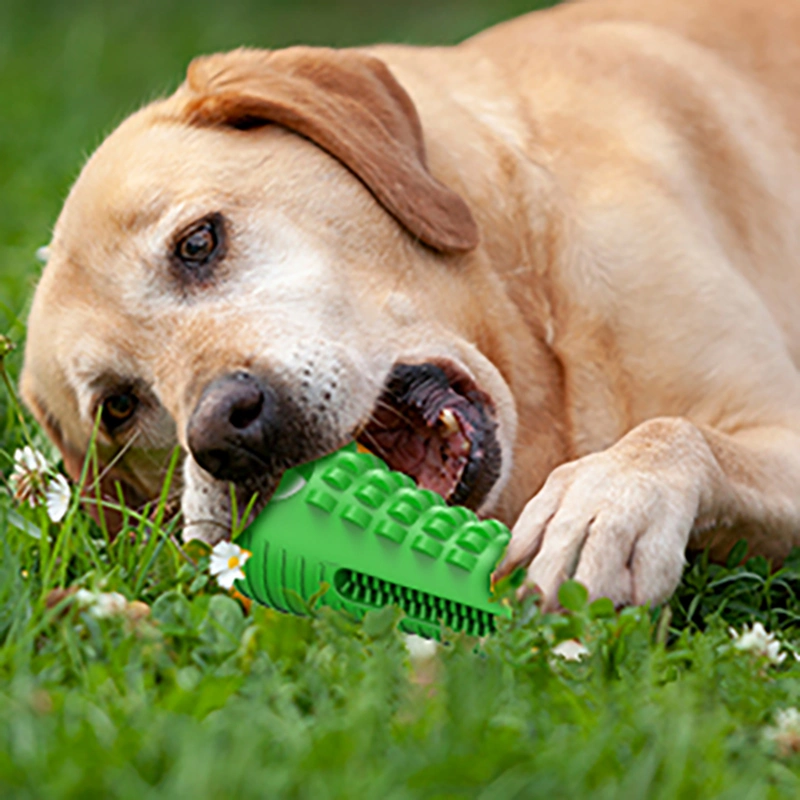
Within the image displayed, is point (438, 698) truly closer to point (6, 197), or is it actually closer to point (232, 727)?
point (232, 727)

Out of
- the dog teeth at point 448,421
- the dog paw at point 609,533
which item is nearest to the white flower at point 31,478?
the dog teeth at point 448,421

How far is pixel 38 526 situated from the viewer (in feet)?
8.13

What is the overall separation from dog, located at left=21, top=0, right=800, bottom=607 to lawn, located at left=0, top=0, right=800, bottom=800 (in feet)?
0.71

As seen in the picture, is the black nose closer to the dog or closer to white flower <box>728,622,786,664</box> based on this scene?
the dog

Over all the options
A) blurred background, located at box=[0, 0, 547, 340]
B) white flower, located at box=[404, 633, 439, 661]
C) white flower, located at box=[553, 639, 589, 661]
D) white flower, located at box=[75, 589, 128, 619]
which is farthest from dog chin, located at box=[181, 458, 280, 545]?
blurred background, located at box=[0, 0, 547, 340]

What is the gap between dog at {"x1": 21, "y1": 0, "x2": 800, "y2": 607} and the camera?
241 cm

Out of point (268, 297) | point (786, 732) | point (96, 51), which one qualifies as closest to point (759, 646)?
point (786, 732)

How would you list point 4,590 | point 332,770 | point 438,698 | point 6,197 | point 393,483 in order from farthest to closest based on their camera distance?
point 6,197, point 393,483, point 4,590, point 438,698, point 332,770

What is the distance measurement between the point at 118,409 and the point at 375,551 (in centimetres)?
98

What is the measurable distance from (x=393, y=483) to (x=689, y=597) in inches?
26.9

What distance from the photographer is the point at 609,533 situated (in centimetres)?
213

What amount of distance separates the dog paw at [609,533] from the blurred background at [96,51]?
1.80 meters

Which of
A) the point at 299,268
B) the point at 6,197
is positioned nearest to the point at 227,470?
the point at 299,268

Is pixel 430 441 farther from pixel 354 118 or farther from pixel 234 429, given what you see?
pixel 354 118
